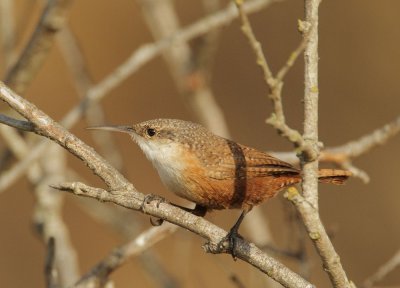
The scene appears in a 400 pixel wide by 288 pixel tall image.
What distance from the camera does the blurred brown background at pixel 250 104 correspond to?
24.8 feet

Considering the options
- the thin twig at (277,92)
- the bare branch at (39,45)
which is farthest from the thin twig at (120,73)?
the thin twig at (277,92)

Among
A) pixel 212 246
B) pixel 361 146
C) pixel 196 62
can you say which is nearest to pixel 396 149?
pixel 196 62

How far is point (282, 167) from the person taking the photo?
3172 mm

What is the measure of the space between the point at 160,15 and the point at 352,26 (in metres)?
3.20

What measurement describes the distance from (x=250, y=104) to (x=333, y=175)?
15.7 ft

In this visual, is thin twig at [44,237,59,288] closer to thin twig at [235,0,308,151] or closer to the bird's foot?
the bird's foot

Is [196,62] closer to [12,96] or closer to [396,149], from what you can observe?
[12,96]

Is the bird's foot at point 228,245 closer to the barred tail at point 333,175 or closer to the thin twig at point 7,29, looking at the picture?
the barred tail at point 333,175

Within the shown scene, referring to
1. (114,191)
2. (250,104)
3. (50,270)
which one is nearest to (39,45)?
(50,270)

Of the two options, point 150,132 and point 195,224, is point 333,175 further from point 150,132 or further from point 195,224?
point 195,224

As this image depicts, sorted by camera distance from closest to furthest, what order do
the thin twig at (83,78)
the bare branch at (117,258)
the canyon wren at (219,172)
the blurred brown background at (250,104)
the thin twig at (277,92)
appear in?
the thin twig at (277,92) < the canyon wren at (219,172) < the bare branch at (117,258) < the thin twig at (83,78) < the blurred brown background at (250,104)

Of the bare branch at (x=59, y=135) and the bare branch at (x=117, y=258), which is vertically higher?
the bare branch at (x=117, y=258)

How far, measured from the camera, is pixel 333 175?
3271 mm

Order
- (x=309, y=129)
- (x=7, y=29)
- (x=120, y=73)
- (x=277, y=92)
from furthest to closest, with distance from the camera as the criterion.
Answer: (x=7, y=29) → (x=120, y=73) → (x=309, y=129) → (x=277, y=92)
